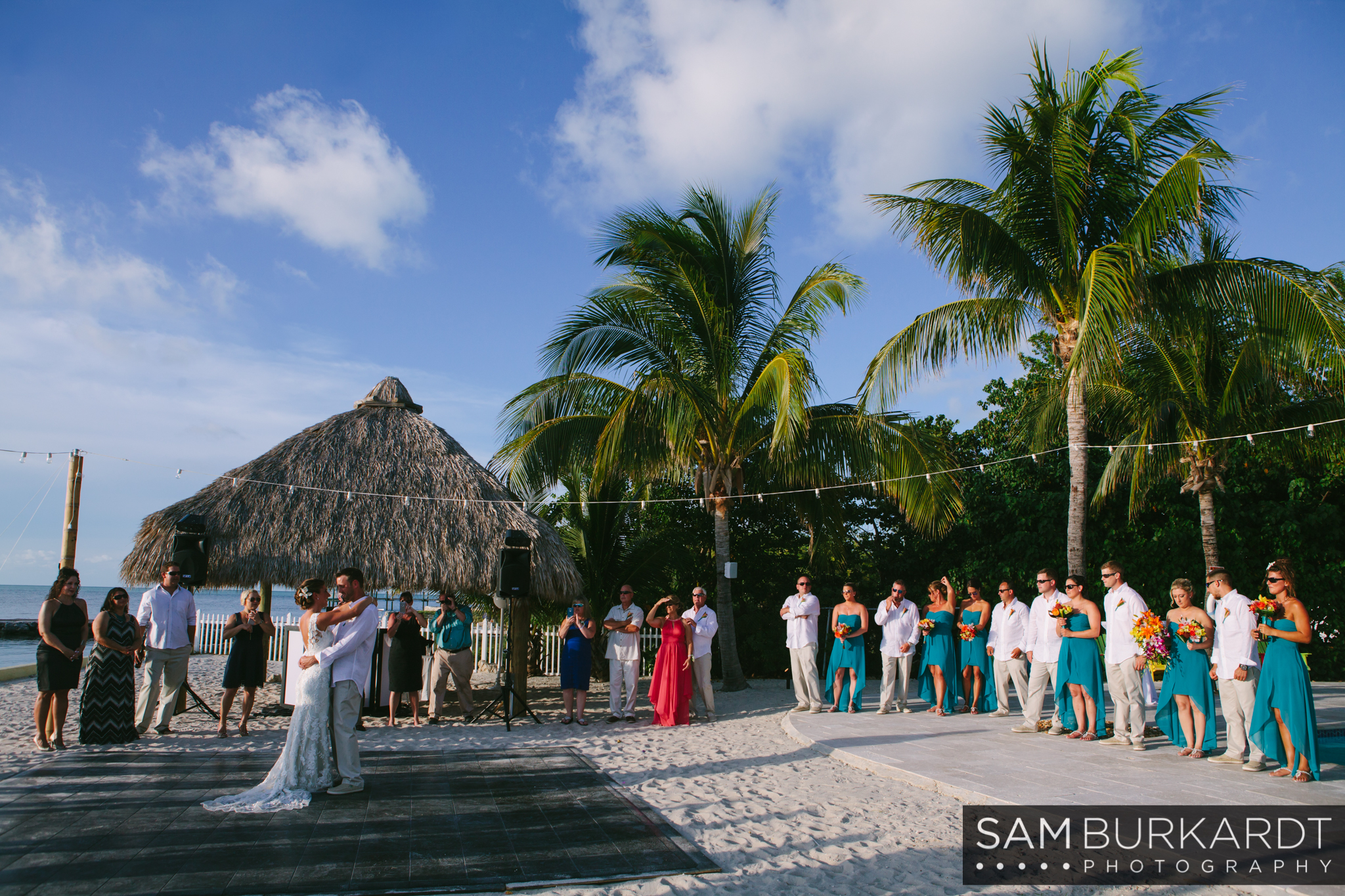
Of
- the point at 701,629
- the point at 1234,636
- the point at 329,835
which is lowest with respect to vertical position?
the point at 329,835

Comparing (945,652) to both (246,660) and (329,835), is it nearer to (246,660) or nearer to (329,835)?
(329,835)

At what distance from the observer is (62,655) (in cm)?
766

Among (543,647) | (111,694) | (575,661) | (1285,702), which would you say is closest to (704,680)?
(575,661)

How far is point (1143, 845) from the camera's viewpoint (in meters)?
4.81

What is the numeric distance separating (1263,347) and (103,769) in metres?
14.1

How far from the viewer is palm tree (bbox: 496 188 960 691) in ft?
41.8

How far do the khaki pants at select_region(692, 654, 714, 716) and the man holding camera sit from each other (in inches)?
110

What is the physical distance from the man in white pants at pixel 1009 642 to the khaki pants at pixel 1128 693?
158cm

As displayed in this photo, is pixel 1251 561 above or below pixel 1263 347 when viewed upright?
below

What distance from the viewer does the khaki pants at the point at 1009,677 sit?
977 cm

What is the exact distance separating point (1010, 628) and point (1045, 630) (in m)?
0.95

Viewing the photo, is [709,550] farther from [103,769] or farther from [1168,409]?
[103,769]

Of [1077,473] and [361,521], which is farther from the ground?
[1077,473]

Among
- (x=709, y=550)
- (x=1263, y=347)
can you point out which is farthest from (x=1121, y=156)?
(x=709, y=550)
